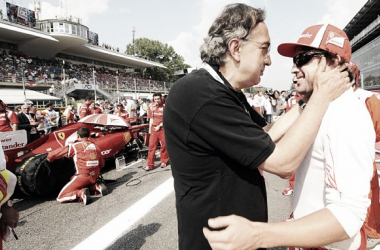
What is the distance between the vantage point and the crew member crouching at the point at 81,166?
14.5 ft

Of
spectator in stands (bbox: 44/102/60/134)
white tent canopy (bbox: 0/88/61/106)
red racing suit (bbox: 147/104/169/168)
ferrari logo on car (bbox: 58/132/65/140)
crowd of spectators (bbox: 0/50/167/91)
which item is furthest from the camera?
crowd of spectators (bbox: 0/50/167/91)

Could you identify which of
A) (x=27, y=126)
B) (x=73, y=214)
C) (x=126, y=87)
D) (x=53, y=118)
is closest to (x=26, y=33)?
(x=126, y=87)

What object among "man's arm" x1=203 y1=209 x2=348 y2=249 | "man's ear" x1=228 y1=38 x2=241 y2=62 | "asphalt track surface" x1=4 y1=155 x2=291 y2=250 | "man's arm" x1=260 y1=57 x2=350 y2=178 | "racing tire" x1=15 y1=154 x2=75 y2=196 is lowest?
"asphalt track surface" x1=4 y1=155 x2=291 y2=250

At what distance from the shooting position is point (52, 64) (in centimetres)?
3247

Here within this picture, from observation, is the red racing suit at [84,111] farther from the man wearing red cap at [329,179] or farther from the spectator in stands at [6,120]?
the man wearing red cap at [329,179]

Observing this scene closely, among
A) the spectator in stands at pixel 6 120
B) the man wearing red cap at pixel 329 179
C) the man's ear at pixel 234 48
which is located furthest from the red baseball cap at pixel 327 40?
the spectator in stands at pixel 6 120

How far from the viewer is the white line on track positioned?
299cm

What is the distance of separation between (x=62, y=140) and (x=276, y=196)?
4.59 metres

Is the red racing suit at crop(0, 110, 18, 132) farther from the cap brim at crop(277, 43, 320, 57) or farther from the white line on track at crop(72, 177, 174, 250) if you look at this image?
the cap brim at crop(277, 43, 320, 57)

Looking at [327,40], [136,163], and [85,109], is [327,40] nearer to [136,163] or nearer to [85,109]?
[136,163]

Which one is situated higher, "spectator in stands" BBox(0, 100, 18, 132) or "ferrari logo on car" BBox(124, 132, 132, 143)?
"spectator in stands" BBox(0, 100, 18, 132)

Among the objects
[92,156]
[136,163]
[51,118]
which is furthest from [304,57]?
[51,118]

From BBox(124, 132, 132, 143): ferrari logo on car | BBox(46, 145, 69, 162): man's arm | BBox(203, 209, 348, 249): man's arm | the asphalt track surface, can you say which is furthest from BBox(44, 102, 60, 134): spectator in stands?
BBox(203, 209, 348, 249): man's arm

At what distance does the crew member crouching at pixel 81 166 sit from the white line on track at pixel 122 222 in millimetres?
919
